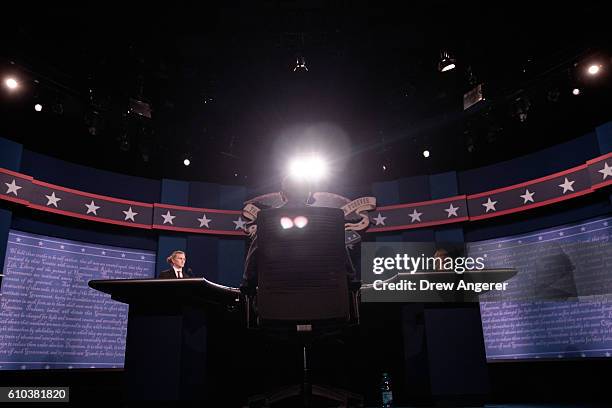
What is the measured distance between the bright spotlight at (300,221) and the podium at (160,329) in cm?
118

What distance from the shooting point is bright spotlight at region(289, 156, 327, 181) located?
7.77 meters

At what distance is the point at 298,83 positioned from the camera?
635cm

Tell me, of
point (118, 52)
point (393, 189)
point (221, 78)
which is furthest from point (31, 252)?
point (393, 189)

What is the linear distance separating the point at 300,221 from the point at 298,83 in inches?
141

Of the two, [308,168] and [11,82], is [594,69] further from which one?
[11,82]

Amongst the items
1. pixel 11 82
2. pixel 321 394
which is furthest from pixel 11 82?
pixel 321 394

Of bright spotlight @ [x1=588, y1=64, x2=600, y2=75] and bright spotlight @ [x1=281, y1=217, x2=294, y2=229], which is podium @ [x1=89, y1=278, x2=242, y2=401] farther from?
bright spotlight @ [x1=588, y1=64, x2=600, y2=75]

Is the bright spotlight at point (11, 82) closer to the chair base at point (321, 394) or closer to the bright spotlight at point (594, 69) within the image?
the chair base at point (321, 394)

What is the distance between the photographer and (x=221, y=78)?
20.2ft

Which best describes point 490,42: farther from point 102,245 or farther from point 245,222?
point 102,245

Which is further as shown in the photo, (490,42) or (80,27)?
(490,42)

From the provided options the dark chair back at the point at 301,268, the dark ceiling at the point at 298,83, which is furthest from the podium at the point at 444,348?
the dark chair back at the point at 301,268

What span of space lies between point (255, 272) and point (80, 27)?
3.65 metres

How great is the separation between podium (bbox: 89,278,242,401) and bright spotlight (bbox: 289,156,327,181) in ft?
11.9
